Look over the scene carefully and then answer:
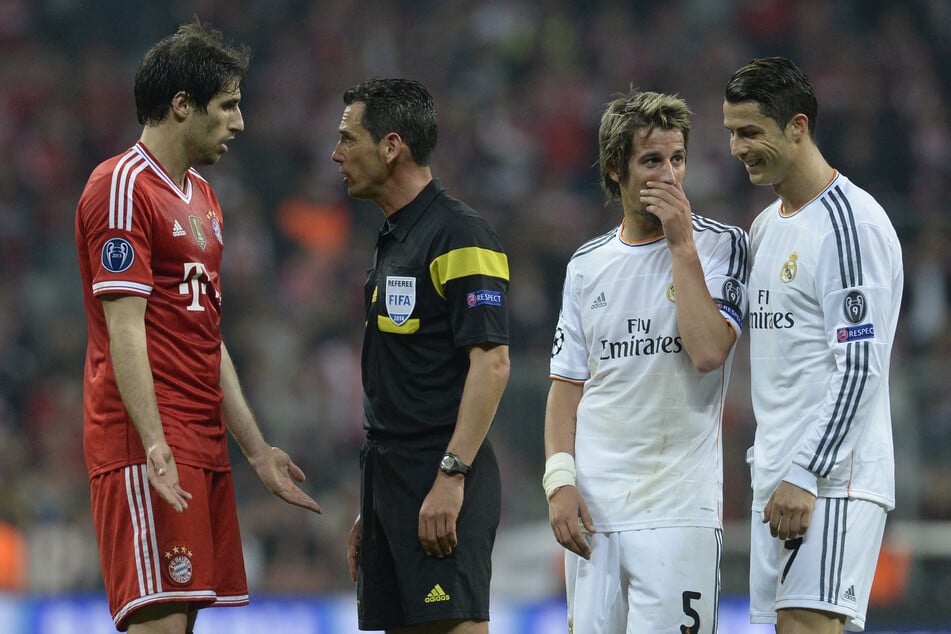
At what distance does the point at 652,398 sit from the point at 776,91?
109 cm

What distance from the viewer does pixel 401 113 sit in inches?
181

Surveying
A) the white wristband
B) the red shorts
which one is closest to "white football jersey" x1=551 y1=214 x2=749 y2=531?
the white wristband

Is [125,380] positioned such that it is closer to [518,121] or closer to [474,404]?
[474,404]

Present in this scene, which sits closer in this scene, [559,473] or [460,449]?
[460,449]

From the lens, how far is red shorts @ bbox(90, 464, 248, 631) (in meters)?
4.15

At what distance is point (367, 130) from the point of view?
182 inches

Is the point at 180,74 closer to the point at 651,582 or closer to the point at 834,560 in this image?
the point at 651,582

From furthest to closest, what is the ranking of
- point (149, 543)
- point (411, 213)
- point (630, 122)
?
point (411, 213) < point (630, 122) < point (149, 543)

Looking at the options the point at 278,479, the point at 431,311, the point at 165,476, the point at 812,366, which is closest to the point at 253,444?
the point at 278,479

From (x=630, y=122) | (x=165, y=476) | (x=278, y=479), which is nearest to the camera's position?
(x=165, y=476)

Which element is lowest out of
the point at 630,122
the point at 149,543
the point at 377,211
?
the point at 149,543

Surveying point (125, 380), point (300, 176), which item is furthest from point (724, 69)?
point (125, 380)

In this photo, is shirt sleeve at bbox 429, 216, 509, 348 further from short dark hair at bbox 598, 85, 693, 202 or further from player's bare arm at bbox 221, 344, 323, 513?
player's bare arm at bbox 221, 344, 323, 513

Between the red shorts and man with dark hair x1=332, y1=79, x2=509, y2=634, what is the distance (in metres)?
0.60
